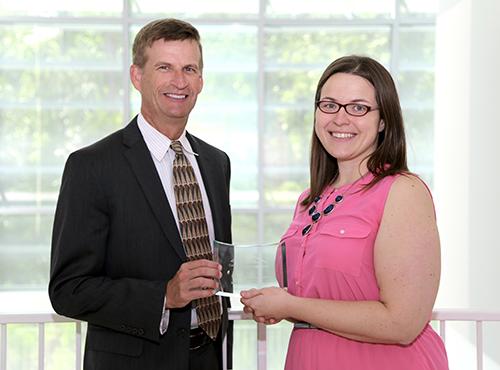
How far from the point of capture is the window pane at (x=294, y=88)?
794 cm

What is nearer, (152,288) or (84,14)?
(152,288)

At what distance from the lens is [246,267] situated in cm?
239

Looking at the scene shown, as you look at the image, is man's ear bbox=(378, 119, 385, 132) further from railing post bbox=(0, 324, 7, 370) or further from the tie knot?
railing post bbox=(0, 324, 7, 370)

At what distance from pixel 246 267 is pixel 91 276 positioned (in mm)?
459

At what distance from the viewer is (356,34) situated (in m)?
7.96

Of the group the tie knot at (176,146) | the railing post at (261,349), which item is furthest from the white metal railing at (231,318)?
the tie knot at (176,146)

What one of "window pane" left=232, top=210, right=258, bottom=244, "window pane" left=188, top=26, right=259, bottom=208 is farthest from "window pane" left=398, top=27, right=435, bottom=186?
"window pane" left=232, top=210, right=258, bottom=244

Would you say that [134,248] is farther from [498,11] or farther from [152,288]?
[498,11]

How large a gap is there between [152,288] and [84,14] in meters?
5.80

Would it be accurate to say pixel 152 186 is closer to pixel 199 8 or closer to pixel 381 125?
pixel 381 125

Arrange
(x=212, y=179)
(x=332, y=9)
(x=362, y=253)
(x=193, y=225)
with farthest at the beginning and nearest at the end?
(x=332, y=9) < (x=212, y=179) < (x=193, y=225) < (x=362, y=253)

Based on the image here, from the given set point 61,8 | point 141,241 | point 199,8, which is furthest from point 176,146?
point 61,8

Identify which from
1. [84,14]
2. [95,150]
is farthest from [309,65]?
[95,150]

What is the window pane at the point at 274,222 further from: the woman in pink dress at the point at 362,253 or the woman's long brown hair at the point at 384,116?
the woman's long brown hair at the point at 384,116
